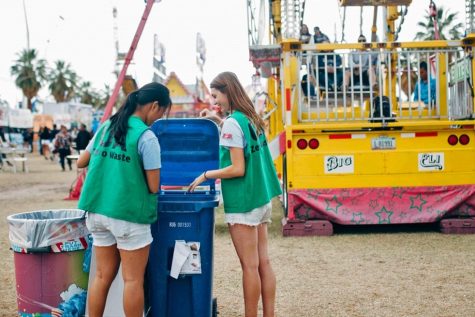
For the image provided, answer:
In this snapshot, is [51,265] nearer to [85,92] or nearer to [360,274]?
[360,274]

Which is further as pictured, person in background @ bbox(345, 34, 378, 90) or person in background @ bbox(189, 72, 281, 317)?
person in background @ bbox(345, 34, 378, 90)

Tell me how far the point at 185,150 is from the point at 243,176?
0.55 metres

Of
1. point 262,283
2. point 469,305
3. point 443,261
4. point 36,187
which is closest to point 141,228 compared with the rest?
point 262,283

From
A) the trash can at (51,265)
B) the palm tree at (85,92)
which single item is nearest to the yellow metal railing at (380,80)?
the trash can at (51,265)

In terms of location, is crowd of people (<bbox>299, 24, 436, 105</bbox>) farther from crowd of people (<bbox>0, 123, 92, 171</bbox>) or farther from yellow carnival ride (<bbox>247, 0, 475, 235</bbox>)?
crowd of people (<bbox>0, 123, 92, 171</bbox>)

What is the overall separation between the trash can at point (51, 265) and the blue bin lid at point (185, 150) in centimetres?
69

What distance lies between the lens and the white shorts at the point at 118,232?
352cm

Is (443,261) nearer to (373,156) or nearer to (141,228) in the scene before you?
(373,156)

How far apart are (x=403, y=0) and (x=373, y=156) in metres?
2.75

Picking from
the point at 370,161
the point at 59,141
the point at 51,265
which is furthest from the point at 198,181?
the point at 59,141

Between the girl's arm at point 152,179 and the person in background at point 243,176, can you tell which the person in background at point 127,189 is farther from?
the person in background at point 243,176

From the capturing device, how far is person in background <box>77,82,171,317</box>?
351 cm

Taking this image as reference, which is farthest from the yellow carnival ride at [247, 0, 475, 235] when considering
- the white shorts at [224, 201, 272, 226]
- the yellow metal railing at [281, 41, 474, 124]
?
the white shorts at [224, 201, 272, 226]

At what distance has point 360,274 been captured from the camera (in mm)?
5906
